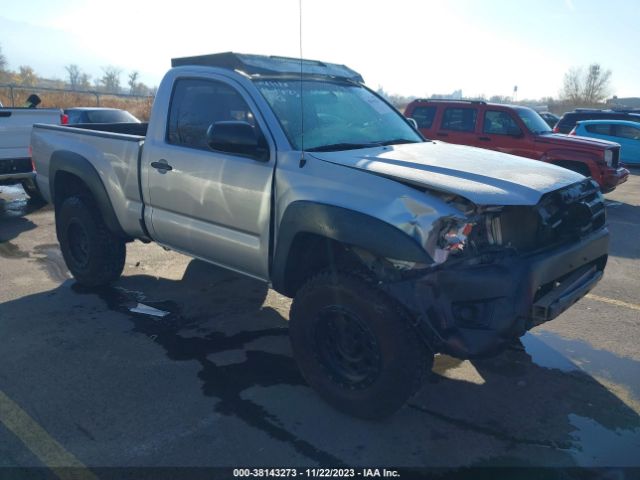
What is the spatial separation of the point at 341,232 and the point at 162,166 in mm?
1891

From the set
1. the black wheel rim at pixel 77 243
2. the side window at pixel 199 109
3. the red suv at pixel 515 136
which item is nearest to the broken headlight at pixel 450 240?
the side window at pixel 199 109

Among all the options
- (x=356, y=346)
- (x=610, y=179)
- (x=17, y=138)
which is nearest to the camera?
(x=356, y=346)

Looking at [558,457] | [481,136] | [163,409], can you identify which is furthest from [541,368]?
[481,136]

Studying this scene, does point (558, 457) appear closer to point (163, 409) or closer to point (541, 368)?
point (541, 368)

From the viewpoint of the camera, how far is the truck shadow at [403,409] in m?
2.96

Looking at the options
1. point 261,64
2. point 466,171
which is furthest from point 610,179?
point 261,64

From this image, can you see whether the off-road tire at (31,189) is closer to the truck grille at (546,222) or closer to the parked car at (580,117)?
the truck grille at (546,222)

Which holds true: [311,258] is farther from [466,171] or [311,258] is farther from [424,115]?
[424,115]

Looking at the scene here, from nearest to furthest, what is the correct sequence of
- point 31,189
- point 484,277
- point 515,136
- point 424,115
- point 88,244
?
point 484,277
point 88,244
point 31,189
point 515,136
point 424,115

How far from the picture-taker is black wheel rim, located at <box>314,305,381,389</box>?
3109 millimetres

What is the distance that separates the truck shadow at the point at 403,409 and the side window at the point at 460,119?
740 cm

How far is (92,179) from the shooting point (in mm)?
4922

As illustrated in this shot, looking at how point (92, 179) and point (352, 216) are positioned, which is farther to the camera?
point (92, 179)

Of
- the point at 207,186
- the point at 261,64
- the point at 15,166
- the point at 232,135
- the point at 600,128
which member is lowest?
the point at 15,166
